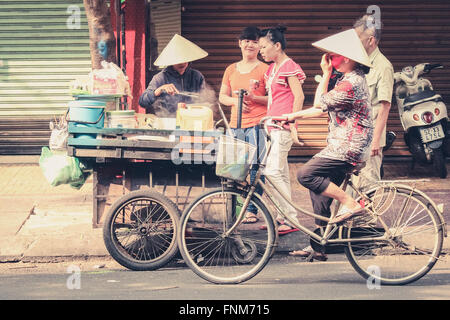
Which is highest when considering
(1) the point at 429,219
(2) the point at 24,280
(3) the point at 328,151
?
(3) the point at 328,151

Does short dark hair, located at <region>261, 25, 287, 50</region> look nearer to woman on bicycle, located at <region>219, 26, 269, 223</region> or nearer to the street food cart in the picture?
woman on bicycle, located at <region>219, 26, 269, 223</region>

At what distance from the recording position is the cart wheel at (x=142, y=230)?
640 cm

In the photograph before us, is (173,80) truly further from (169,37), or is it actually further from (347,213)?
(169,37)

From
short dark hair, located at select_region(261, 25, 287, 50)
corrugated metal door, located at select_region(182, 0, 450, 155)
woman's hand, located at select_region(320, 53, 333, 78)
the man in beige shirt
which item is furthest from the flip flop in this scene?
corrugated metal door, located at select_region(182, 0, 450, 155)

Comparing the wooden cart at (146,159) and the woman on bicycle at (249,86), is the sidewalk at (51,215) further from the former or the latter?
the woman on bicycle at (249,86)

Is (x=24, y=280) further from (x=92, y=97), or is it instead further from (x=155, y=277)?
(x=92, y=97)

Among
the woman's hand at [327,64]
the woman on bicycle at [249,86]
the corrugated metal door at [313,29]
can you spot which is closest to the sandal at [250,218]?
the woman's hand at [327,64]

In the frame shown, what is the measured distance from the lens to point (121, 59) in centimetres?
1129

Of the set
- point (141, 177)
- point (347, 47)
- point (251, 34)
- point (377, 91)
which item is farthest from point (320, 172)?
point (251, 34)

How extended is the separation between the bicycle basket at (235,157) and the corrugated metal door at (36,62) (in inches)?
288

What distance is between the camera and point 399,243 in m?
6.06

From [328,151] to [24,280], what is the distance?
2.64 metres
